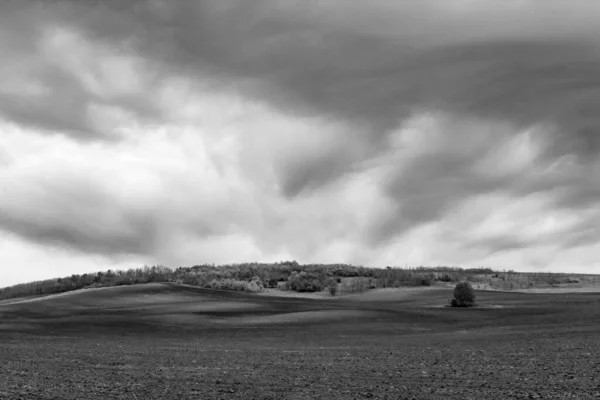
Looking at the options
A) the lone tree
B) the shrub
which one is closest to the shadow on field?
the lone tree

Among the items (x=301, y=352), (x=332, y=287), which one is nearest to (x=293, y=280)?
(x=332, y=287)

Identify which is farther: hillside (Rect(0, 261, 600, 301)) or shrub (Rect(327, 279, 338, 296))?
hillside (Rect(0, 261, 600, 301))

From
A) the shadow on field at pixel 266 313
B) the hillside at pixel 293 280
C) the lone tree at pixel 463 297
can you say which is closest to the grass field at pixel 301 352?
the shadow on field at pixel 266 313

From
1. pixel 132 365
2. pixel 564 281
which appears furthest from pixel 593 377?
pixel 564 281

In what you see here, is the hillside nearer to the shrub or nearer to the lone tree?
the shrub

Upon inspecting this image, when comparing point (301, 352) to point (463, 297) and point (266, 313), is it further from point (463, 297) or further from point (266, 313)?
point (463, 297)

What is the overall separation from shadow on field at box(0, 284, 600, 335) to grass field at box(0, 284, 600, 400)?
0.19 metres

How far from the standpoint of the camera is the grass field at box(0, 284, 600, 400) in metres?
20.1

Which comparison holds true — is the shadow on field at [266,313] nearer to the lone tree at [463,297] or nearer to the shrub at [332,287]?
the lone tree at [463,297]

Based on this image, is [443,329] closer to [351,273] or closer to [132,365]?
[132,365]

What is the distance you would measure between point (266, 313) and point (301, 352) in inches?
1607

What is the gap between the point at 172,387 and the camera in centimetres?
2100

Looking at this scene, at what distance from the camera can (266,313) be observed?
7388 cm

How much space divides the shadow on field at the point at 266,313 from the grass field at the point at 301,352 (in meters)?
0.19
